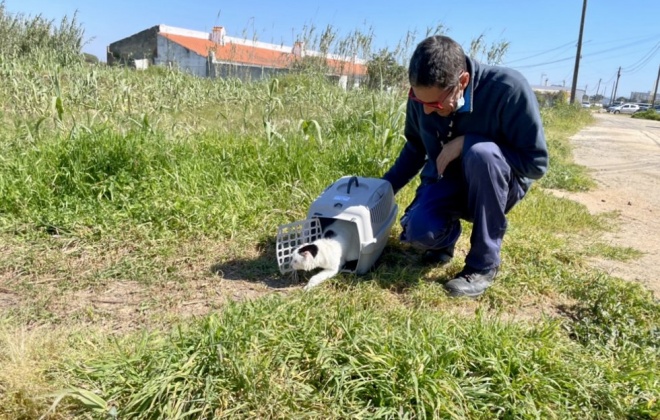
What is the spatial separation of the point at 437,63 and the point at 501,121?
1.56 feet

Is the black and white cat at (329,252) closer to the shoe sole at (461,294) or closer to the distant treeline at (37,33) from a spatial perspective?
the shoe sole at (461,294)

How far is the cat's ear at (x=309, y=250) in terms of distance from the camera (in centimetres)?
216

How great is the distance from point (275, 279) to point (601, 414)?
1.45 meters

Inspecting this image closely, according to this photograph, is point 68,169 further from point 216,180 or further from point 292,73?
point 292,73

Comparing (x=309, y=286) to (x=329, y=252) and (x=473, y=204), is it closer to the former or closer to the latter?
(x=329, y=252)

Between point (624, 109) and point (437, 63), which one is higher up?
point (624, 109)

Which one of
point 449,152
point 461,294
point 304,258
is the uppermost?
point 449,152

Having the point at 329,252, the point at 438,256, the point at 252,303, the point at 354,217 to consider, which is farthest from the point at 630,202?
the point at 252,303

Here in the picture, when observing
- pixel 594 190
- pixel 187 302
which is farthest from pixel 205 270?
pixel 594 190

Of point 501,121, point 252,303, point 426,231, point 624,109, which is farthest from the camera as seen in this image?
point 624,109

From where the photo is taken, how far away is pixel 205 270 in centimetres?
239

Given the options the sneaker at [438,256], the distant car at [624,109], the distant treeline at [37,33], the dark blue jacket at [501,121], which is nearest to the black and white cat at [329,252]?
the sneaker at [438,256]

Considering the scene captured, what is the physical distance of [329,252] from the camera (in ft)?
7.21

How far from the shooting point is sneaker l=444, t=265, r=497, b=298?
2156 mm
